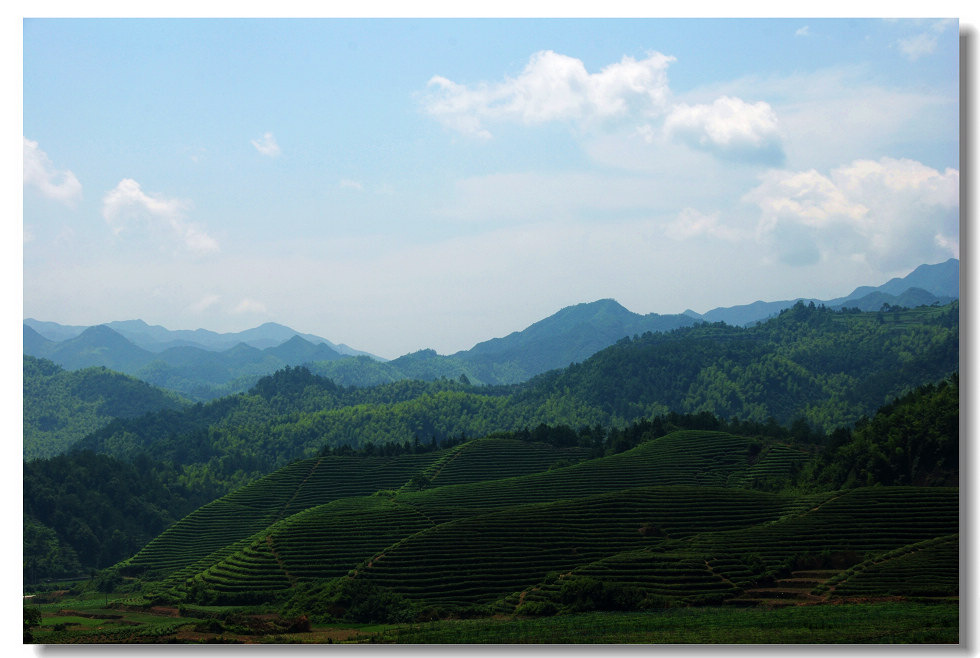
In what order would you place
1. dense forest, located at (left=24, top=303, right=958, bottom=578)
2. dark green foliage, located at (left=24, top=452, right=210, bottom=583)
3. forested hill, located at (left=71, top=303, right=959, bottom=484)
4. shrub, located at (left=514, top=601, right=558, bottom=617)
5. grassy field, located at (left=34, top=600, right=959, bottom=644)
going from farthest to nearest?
1. forested hill, located at (left=71, top=303, right=959, bottom=484)
2. dense forest, located at (left=24, top=303, right=958, bottom=578)
3. dark green foliage, located at (left=24, top=452, right=210, bottom=583)
4. shrub, located at (left=514, top=601, right=558, bottom=617)
5. grassy field, located at (left=34, top=600, right=959, bottom=644)

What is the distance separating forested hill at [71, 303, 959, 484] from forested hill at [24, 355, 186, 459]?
14733 mm

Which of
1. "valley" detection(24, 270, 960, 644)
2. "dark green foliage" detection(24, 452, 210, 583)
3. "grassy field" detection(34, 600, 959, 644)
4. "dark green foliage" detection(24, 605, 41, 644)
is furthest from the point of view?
"dark green foliage" detection(24, 452, 210, 583)

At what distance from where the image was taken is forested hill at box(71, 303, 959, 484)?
297ft

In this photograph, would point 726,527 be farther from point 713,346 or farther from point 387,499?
point 713,346

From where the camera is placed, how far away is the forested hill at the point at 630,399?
90.5 m

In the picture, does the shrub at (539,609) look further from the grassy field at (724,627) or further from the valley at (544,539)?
the grassy field at (724,627)

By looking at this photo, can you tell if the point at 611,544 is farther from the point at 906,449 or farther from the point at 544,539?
the point at 906,449

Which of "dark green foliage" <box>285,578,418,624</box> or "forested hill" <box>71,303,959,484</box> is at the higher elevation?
"forested hill" <box>71,303,959,484</box>

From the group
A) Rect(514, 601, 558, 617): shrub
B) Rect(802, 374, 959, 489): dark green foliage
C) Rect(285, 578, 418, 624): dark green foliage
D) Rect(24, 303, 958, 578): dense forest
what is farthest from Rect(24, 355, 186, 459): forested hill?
Rect(802, 374, 959, 489): dark green foliage

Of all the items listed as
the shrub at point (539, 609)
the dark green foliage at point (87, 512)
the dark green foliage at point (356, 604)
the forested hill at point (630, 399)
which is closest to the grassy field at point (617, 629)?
the shrub at point (539, 609)

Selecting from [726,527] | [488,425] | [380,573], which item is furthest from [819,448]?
[488,425]

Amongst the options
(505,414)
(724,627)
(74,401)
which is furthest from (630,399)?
(74,401)

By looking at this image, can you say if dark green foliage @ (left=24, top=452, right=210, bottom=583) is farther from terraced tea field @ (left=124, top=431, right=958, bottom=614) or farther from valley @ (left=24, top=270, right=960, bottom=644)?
terraced tea field @ (left=124, top=431, right=958, bottom=614)

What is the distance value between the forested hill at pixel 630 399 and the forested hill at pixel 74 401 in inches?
580
